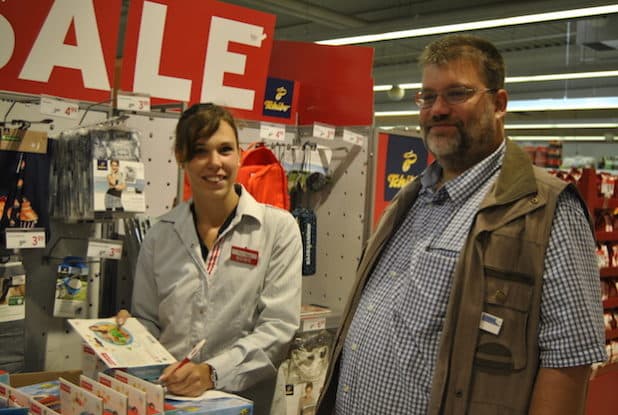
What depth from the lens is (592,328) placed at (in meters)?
1.71

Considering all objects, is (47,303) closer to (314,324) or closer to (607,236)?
(314,324)

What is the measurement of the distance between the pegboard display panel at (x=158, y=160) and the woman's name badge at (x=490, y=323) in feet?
6.18

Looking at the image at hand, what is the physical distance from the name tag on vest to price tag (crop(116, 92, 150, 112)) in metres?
0.78

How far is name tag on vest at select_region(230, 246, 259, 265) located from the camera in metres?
2.49

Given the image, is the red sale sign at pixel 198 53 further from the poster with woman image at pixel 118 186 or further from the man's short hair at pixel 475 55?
the man's short hair at pixel 475 55

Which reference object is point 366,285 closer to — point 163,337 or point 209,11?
point 163,337

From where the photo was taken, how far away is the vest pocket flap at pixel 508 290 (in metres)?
1.78

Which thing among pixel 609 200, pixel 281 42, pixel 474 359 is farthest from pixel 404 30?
pixel 474 359

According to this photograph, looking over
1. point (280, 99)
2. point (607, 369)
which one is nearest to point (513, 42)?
point (607, 369)

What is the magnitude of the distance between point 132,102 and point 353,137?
120 centimetres

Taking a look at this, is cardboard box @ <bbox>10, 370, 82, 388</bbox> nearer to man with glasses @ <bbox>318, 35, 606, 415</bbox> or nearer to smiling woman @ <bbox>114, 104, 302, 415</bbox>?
smiling woman @ <bbox>114, 104, 302, 415</bbox>

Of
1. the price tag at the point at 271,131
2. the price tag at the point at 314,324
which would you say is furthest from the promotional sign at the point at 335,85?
the price tag at the point at 314,324

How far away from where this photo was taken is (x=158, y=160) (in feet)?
10.7

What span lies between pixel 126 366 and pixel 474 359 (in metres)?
1.00
